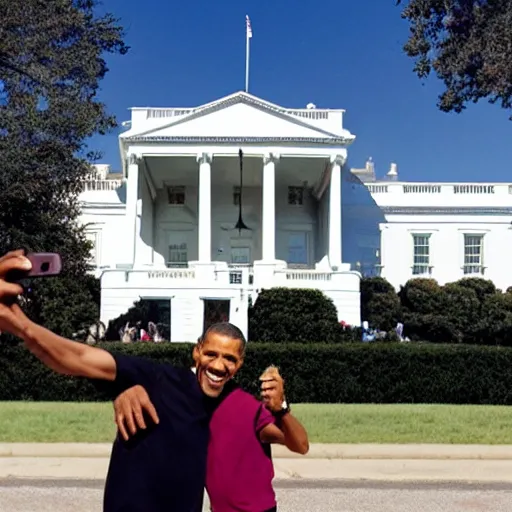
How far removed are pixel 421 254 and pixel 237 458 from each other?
43122mm

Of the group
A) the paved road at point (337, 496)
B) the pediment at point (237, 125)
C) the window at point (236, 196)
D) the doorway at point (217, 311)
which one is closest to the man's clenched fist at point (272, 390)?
the paved road at point (337, 496)

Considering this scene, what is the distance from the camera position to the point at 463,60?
67.5 ft

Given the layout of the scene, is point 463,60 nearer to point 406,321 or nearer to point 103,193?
point 406,321

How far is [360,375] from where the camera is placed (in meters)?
17.9

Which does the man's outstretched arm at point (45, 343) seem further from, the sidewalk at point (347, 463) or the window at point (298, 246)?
the window at point (298, 246)

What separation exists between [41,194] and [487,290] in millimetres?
26412

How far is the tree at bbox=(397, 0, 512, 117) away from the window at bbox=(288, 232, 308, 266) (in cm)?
2256

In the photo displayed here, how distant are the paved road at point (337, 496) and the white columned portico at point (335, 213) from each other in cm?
2882

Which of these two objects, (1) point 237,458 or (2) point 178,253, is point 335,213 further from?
(1) point 237,458

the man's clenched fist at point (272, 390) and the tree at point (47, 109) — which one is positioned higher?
the tree at point (47, 109)

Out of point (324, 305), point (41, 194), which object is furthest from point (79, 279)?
point (324, 305)

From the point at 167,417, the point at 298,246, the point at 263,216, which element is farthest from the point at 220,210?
the point at 167,417

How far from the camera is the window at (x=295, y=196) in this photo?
4491cm

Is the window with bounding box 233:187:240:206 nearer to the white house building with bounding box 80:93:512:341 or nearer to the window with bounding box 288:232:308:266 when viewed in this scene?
the white house building with bounding box 80:93:512:341
